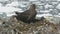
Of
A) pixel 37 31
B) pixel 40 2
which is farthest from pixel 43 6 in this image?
pixel 37 31

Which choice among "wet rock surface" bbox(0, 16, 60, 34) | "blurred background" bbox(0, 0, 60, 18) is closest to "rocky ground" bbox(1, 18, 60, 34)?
"wet rock surface" bbox(0, 16, 60, 34)

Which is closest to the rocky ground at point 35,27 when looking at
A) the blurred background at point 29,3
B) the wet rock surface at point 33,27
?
the wet rock surface at point 33,27

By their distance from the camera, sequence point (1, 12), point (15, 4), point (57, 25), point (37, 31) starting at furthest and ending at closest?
point (15, 4) → point (1, 12) → point (57, 25) → point (37, 31)

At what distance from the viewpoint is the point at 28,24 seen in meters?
1.56

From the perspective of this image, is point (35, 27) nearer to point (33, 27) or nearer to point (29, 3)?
point (33, 27)

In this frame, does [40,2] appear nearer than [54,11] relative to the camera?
No

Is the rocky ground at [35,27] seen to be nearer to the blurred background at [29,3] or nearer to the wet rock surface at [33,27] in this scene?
the wet rock surface at [33,27]

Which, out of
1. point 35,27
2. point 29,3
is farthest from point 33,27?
point 29,3

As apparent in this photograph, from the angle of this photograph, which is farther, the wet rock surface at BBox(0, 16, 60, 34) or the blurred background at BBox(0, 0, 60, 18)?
the blurred background at BBox(0, 0, 60, 18)

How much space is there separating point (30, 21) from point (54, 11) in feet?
2.59

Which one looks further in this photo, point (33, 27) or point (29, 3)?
point (29, 3)

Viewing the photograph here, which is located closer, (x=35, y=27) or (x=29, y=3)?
(x=35, y=27)

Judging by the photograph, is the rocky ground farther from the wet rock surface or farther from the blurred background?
the blurred background

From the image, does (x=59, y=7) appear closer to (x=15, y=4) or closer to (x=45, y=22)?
(x=15, y=4)
